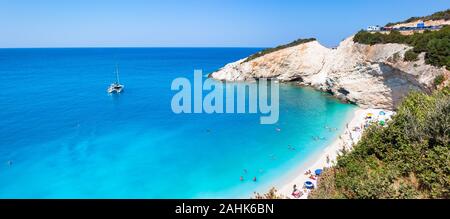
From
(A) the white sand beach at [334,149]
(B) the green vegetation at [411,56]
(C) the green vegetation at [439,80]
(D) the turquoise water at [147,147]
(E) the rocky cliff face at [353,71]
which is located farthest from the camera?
(E) the rocky cliff face at [353,71]

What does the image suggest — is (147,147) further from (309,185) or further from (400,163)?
(400,163)

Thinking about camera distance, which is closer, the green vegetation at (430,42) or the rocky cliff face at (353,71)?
the green vegetation at (430,42)

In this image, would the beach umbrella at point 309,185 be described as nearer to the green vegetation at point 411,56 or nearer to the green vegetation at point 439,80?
the green vegetation at point 439,80

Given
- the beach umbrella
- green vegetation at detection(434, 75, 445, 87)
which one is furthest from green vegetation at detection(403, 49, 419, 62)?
the beach umbrella

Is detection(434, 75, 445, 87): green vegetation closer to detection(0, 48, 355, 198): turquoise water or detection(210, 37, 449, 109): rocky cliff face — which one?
detection(210, 37, 449, 109): rocky cliff face

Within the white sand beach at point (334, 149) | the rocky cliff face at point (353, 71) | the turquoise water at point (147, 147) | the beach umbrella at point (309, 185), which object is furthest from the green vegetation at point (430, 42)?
the beach umbrella at point (309, 185)

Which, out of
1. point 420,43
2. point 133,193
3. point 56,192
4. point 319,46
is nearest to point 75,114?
point 56,192
